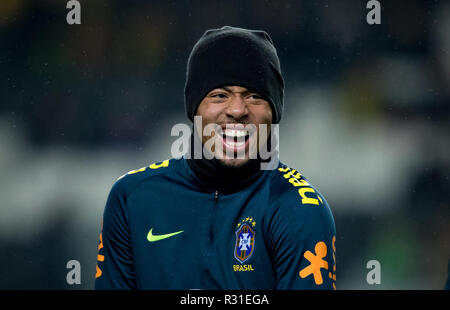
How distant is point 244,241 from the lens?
2.38 metres

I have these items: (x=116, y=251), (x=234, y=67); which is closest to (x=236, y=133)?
(x=234, y=67)

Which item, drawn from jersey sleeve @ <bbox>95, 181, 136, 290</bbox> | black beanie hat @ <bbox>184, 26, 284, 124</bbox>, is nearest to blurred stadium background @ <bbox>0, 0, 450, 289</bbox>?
jersey sleeve @ <bbox>95, 181, 136, 290</bbox>

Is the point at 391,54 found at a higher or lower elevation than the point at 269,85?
higher

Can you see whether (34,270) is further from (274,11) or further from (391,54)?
(391,54)

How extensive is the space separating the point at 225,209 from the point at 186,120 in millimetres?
3962

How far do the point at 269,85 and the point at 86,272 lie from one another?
13.0 ft

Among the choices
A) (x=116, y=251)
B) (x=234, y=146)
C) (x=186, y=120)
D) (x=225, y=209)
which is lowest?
(x=116, y=251)

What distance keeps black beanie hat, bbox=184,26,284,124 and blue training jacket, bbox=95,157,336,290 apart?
354mm

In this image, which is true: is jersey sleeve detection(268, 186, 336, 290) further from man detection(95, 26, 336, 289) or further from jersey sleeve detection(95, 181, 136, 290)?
jersey sleeve detection(95, 181, 136, 290)

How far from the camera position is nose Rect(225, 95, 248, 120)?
238cm

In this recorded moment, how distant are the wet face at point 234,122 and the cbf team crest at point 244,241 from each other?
264mm

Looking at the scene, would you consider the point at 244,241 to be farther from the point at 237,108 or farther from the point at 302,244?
the point at 237,108

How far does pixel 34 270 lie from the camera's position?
5.94 meters
